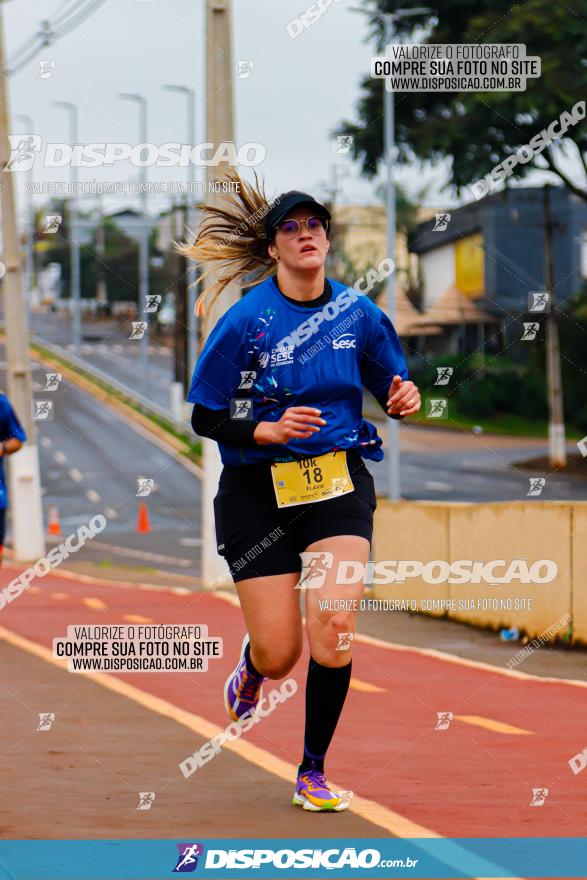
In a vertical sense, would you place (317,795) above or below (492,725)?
above

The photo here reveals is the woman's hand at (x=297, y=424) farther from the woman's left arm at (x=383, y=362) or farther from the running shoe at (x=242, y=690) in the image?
the running shoe at (x=242, y=690)

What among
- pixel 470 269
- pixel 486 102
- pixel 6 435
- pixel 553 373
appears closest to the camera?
pixel 6 435

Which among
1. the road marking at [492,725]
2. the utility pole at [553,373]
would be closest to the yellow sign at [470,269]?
the utility pole at [553,373]

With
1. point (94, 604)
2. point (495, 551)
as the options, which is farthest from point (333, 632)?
point (94, 604)

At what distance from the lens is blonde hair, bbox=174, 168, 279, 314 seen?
6727 millimetres

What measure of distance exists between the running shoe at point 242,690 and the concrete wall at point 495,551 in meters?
4.74

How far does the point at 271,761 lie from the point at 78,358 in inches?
2886

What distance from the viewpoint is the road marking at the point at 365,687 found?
9.76 meters

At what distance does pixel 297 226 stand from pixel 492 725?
2.95 m

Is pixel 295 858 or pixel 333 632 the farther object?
pixel 333 632

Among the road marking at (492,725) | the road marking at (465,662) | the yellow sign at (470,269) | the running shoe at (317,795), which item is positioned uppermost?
the running shoe at (317,795)

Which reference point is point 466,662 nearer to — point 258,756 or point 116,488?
point 258,756

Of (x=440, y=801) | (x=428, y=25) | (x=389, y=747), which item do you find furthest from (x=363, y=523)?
(x=428, y=25)

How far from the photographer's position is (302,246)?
6.35 m
